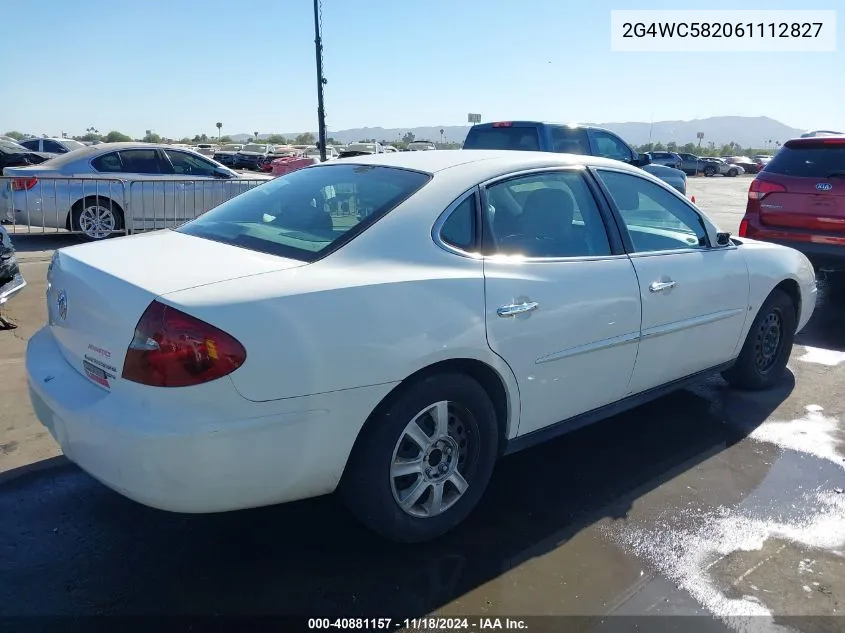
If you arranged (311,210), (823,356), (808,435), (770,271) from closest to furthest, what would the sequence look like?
(311,210) < (808,435) < (770,271) < (823,356)

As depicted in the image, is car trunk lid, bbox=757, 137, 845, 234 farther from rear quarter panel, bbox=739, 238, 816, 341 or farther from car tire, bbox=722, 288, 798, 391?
car tire, bbox=722, 288, 798, 391

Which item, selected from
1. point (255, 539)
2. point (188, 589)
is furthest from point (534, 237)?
→ point (188, 589)

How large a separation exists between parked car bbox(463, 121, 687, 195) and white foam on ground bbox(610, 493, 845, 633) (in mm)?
6806

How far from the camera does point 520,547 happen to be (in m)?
3.06

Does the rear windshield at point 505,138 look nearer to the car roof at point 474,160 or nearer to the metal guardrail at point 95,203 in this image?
the metal guardrail at point 95,203

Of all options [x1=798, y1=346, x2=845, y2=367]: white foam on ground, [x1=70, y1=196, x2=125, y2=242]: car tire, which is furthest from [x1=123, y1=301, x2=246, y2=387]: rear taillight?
[x1=70, y1=196, x2=125, y2=242]: car tire

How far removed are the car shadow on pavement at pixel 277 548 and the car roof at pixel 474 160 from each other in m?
1.58

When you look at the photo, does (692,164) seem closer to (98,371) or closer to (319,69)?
(319,69)

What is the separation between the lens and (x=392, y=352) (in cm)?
264

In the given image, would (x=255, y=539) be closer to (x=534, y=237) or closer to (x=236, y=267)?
(x=236, y=267)

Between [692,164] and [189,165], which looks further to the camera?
[692,164]

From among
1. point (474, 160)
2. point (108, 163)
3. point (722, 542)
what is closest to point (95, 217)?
point (108, 163)

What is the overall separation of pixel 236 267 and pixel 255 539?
1.21 meters

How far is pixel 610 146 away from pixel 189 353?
31.0 ft
